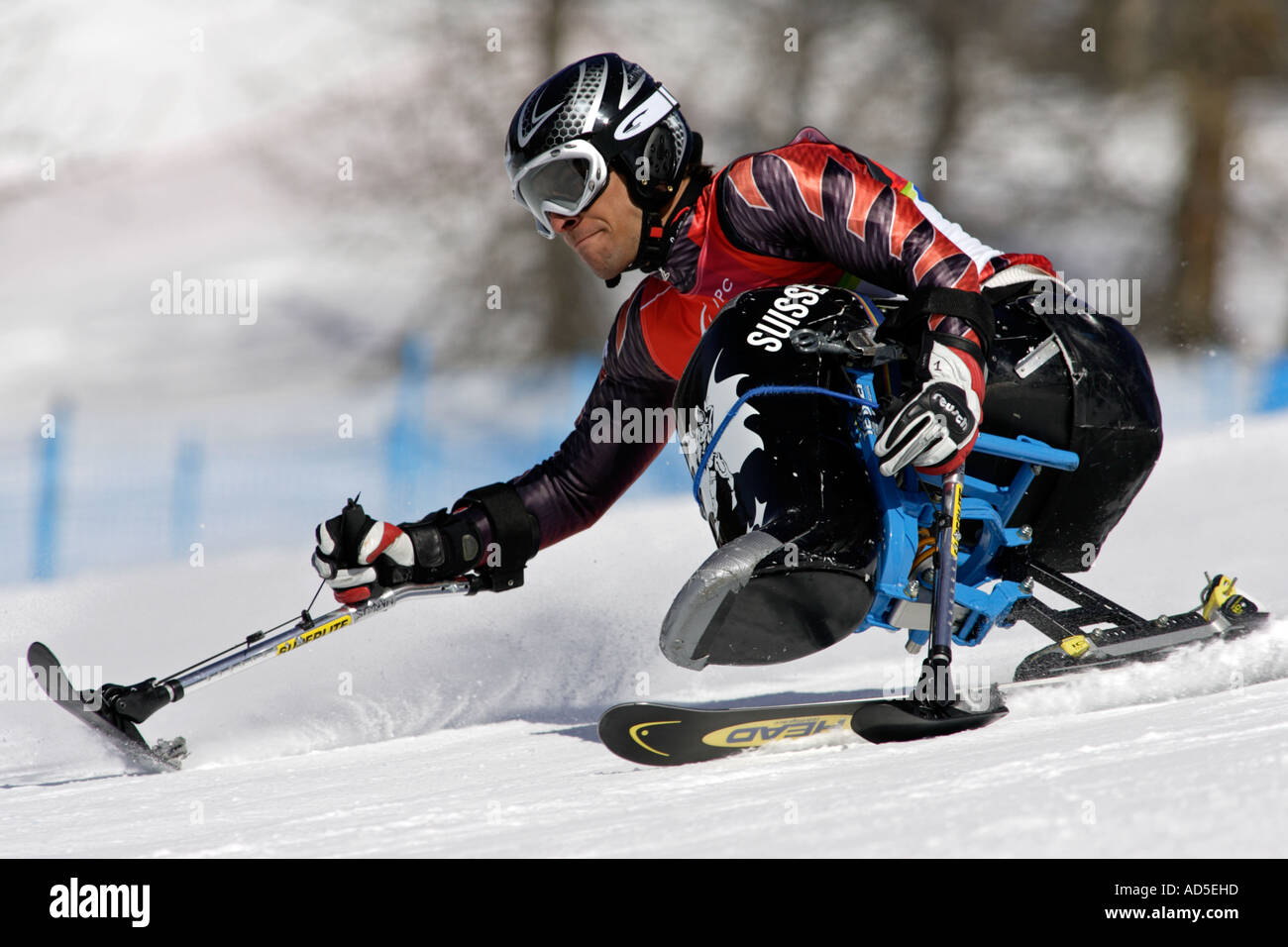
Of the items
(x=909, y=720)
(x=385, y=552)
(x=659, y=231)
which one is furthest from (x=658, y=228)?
(x=909, y=720)

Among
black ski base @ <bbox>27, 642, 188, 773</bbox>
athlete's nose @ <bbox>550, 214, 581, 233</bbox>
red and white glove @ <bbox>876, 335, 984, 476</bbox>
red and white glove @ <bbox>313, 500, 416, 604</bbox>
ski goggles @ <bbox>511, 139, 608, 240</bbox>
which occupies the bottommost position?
black ski base @ <bbox>27, 642, 188, 773</bbox>

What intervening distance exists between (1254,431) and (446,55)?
340 inches

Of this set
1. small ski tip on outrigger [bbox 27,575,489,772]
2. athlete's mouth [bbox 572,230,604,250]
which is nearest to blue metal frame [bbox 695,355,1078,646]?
athlete's mouth [bbox 572,230,604,250]

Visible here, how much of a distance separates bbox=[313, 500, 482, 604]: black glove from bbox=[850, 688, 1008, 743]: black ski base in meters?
1.39

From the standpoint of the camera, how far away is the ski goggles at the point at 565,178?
123 inches

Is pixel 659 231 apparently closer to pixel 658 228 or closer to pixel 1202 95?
pixel 658 228

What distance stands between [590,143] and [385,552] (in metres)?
1.23

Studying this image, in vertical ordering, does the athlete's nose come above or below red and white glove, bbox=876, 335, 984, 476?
above

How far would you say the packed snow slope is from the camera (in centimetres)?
176

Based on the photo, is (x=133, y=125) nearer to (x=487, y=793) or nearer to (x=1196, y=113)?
(x=1196, y=113)

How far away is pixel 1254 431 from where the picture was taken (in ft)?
23.2

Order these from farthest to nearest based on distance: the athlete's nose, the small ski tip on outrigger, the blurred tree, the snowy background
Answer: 1. the blurred tree
2. the small ski tip on outrigger
3. the athlete's nose
4. the snowy background

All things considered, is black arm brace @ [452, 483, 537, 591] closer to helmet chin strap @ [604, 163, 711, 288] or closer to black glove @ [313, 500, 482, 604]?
black glove @ [313, 500, 482, 604]

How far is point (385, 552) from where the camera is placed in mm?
3480
